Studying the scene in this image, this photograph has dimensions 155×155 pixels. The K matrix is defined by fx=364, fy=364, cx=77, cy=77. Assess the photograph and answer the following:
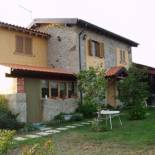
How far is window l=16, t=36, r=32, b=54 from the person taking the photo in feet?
71.9

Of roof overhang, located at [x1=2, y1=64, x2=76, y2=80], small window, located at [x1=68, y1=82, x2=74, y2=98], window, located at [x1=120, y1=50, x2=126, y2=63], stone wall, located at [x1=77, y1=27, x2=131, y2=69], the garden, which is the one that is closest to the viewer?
the garden

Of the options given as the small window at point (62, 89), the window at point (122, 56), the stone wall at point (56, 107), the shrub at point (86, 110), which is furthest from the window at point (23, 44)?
the window at point (122, 56)

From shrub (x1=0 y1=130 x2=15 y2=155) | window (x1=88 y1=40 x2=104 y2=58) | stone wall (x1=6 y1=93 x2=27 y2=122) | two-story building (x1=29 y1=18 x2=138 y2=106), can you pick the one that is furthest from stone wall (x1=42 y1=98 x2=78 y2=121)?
shrub (x1=0 y1=130 x2=15 y2=155)

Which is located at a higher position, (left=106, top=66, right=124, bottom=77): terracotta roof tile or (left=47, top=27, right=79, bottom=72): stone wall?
(left=47, top=27, right=79, bottom=72): stone wall

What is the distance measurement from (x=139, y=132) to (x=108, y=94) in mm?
14116

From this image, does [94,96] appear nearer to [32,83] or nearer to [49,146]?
[32,83]

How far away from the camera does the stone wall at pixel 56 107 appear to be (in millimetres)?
19989

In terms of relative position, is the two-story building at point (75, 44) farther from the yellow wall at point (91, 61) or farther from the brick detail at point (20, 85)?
the brick detail at point (20, 85)

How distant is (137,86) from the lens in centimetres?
1950

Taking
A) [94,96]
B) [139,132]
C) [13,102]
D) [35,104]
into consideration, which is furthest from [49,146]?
[35,104]

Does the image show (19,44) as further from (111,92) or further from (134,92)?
(111,92)

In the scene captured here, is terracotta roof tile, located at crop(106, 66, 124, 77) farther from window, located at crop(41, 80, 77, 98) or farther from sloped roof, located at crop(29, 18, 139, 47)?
window, located at crop(41, 80, 77, 98)

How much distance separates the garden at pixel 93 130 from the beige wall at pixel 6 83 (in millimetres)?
686

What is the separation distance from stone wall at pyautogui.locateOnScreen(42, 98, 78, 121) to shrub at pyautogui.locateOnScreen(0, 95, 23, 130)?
103 inches
